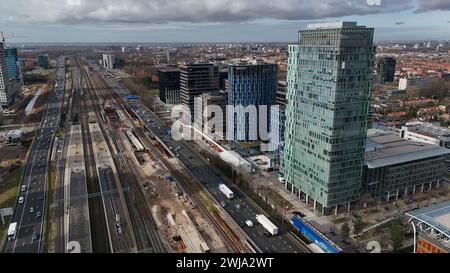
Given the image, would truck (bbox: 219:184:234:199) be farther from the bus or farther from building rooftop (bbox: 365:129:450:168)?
the bus

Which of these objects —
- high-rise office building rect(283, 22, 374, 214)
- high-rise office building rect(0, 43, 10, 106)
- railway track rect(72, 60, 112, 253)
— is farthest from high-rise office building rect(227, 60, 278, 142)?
high-rise office building rect(0, 43, 10, 106)

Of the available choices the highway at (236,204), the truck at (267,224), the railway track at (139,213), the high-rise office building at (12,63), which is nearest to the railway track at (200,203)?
the railway track at (139,213)

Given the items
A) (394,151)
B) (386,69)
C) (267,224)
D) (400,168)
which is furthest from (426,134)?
(386,69)

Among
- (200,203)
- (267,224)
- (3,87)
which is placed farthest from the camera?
(3,87)

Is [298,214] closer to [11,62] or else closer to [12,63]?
[12,63]

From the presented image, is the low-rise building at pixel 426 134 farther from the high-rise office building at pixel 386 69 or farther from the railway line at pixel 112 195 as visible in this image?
the high-rise office building at pixel 386 69

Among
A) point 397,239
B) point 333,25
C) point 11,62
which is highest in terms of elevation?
point 333,25

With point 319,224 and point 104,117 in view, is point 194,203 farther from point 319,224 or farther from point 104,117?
point 104,117
